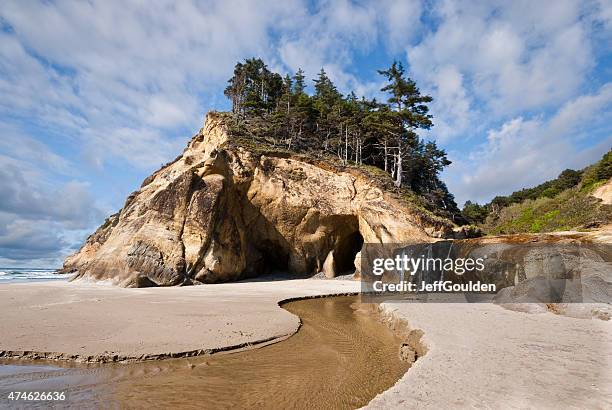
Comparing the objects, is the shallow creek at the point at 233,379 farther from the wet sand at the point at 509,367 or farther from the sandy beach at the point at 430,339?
the wet sand at the point at 509,367

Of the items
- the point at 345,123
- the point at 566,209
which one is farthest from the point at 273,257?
the point at 566,209

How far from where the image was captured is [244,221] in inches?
1180

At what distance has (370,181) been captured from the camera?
1169 inches

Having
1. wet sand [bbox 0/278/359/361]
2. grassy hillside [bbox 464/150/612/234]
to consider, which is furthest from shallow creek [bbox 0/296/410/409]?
grassy hillside [bbox 464/150/612/234]

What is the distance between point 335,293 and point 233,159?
15.7m

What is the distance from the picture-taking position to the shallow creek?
534cm

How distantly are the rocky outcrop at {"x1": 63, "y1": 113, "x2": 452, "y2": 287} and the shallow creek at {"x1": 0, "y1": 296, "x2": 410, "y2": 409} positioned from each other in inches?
629

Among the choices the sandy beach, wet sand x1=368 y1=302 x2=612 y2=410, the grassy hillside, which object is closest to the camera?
wet sand x1=368 y1=302 x2=612 y2=410

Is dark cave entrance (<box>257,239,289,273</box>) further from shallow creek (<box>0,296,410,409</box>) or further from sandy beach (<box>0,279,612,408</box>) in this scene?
shallow creek (<box>0,296,410,409</box>)

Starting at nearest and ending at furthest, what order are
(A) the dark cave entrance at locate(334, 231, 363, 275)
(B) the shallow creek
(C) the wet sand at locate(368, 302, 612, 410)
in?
1. (C) the wet sand at locate(368, 302, 612, 410)
2. (B) the shallow creek
3. (A) the dark cave entrance at locate(334, 231, 363, 275)

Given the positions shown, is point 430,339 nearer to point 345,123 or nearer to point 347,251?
point 347,251

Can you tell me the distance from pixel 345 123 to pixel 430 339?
31607 mm

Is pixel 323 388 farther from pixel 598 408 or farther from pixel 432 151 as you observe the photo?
pixel 432 151

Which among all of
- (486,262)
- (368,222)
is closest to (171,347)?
(486,262)
